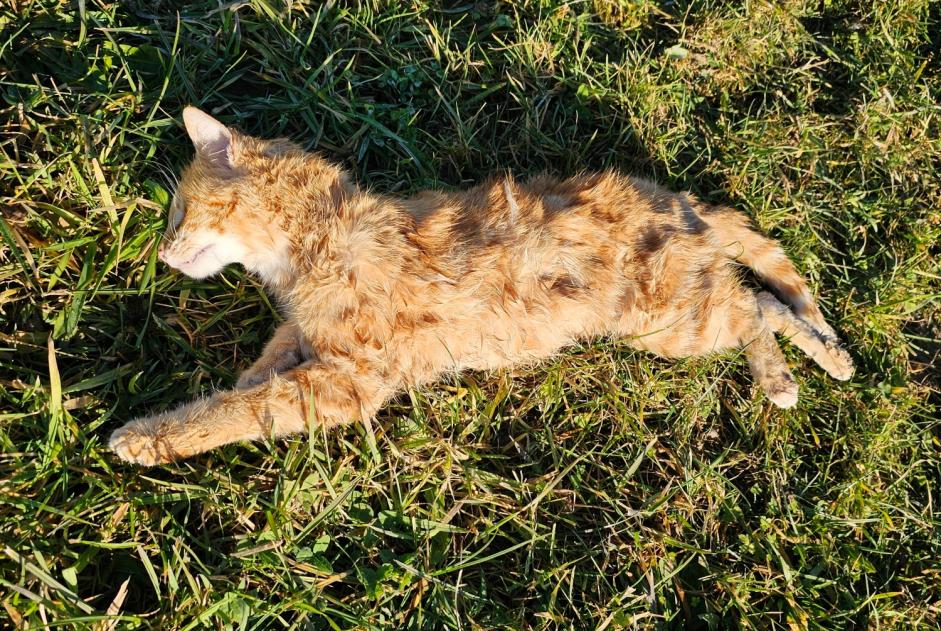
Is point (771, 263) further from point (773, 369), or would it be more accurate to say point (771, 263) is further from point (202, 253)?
point (202, 253)

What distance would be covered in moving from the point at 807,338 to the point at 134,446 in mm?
3535

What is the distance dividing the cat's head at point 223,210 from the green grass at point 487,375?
30cm

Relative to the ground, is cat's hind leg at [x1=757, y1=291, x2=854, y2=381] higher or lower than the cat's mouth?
lower

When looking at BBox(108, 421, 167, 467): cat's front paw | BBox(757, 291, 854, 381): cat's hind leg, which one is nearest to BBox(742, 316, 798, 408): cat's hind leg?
BBox(757, 291, 854, 381): cat's hind leg

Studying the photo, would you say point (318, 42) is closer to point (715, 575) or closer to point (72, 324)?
point (72, 324)

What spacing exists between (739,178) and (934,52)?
1.79 metres

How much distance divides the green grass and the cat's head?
30 centimetres

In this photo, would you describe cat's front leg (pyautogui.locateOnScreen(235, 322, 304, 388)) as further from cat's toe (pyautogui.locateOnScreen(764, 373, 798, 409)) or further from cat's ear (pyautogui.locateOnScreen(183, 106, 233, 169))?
cat's toe (pyautogui.locateOnScreen(764, 373, 798, 409))

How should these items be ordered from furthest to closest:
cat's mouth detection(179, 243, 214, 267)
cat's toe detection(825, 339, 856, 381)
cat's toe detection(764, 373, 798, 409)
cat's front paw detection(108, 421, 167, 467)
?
cat's toe detection(825, 339, 856, 381) → cat's toe detection(764, 373, 798, 409) → cat's mouth detection(179, 243, 214, 267) → cat's front paw detection(108, 421, 167, 467)

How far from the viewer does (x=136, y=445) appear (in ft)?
7.84

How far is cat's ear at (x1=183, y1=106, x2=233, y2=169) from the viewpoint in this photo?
8.72 feet

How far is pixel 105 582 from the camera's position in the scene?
2.46 m

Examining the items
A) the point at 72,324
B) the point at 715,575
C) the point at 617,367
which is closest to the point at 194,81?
the point at 72,324

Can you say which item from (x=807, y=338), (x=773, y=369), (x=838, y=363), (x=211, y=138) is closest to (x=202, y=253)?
(x=211, y=138)
